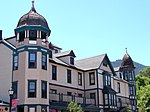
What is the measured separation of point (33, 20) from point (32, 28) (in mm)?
Answer: 1221

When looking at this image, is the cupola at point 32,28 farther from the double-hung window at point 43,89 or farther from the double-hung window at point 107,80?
the double-hung window at point 107,80

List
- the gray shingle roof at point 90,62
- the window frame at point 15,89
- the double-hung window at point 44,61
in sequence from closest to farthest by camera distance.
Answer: the window frame at point 15,89 < the double-hung window at point 44,61 < the gray shingle roof at point 90,62

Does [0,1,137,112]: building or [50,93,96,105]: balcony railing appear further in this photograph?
[50,93,96,105]: balcony railing

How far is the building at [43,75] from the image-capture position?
124ft

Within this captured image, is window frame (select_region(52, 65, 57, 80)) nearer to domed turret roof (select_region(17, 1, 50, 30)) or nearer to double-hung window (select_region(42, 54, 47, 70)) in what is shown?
double-hung window (select_region(42, 54, 47, 70))

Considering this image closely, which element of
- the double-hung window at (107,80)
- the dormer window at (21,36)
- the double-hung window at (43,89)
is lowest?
the double-hung window at (43,89)

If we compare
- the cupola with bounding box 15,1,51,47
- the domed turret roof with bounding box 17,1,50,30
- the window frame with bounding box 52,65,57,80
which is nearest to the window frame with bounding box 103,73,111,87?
the window frame with bounding box 52,65,57,80

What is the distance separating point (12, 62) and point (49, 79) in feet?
18.5

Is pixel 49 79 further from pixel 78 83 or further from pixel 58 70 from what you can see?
pixel 78 83

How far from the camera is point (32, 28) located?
38906 millimetres

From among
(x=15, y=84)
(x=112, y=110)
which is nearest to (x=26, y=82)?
(x=15, y=84)

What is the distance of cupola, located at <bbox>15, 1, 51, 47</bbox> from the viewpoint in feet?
128

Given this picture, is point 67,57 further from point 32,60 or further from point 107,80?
point 32,60

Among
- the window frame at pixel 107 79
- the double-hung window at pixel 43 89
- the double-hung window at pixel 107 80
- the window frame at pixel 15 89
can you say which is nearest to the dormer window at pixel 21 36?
the window frame at pixel 15 89
